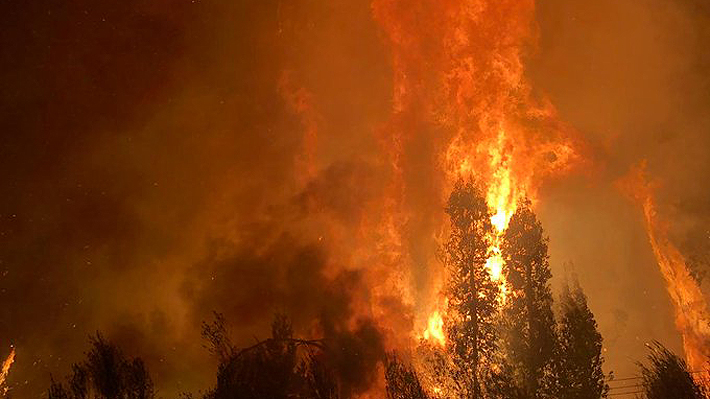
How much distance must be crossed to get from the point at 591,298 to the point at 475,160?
2591 centimetres

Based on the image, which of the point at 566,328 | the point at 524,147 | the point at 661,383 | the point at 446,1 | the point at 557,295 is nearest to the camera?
the point at 661,383

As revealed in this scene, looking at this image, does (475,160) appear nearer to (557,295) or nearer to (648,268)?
(557,295)

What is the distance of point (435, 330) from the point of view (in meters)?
49.5

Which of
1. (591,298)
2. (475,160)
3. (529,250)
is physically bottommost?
(529,250)

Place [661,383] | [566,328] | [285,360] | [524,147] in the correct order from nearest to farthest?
[285,360] → [661,383] → [566,328] → [524,147]

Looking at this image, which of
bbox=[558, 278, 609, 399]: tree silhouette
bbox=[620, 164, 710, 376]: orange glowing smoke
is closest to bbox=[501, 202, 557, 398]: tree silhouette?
bbox=[558, 278, 609, 399]: tree silhouette

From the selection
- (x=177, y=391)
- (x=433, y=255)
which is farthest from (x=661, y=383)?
(x=177, y=391)

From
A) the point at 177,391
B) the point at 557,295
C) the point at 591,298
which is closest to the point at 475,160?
the point at 557,295

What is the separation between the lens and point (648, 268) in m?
59.7

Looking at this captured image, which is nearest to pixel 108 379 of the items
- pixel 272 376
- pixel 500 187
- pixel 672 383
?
pixel 272 376

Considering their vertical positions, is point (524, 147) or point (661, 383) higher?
point (524, 147)

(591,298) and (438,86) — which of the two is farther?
(591,298)

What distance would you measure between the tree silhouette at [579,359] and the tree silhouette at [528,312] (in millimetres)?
552

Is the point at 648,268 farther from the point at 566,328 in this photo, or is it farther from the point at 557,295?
the point at 566,328
